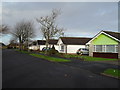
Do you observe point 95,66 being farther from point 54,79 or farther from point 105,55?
point 105,55

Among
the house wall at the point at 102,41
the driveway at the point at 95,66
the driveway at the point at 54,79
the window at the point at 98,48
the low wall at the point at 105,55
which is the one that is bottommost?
the driveway at the point at 95,66

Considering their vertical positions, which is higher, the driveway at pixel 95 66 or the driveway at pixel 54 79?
the driveway at pixel 54 79

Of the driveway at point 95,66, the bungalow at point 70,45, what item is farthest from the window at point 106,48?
the bungalow at point 70,45

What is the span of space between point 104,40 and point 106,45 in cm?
101

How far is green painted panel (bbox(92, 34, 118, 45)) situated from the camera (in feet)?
74.8

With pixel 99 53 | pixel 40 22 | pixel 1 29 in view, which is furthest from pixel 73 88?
pixel 1 29

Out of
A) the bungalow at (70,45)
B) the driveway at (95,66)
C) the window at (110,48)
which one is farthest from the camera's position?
the bungalow at (70,45)

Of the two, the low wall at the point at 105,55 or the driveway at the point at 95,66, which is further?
the low wall at the point at 105,55

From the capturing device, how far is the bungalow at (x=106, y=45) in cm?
2212

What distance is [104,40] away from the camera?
24.4 metres

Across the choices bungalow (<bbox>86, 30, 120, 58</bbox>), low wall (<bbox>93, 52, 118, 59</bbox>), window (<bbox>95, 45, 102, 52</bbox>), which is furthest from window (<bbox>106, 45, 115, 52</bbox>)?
window (<bbox>95, 45, 102, 52</bbox>)

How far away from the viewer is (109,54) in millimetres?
23141

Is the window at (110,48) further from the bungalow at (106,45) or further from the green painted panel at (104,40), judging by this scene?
the green painted panel at (104,40)

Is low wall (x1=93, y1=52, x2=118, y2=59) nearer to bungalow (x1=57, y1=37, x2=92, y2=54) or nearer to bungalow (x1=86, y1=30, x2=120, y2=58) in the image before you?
bungalow (x1=86, y1=30, x2=120, y2=58)
